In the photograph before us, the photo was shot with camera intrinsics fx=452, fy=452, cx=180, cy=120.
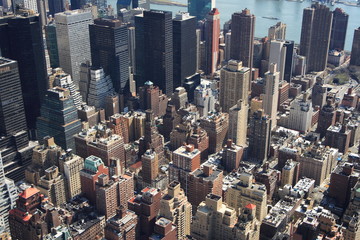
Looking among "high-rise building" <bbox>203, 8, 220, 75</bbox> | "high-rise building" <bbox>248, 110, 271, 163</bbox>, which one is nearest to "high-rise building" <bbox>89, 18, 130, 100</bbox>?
"high-rise building" <bbox>203, 8, 220, 75</bbox>

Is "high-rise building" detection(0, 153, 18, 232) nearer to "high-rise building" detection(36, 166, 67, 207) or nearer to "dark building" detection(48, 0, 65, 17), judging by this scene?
"high-rise building" detection(36, 166, 67, 207)

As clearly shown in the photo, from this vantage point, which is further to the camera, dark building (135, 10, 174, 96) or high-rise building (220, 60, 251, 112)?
dark building (135, 10, 174, 96)

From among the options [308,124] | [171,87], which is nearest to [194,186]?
[308,124]

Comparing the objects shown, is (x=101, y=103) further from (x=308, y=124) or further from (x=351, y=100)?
(x=351, y=100)

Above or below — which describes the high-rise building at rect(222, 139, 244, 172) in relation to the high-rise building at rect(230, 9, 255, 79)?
below

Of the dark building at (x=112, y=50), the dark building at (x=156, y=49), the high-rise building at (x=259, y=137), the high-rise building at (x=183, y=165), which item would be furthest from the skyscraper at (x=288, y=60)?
the high-rise building at (x=183, y=165)

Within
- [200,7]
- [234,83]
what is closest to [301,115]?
[234,83]
